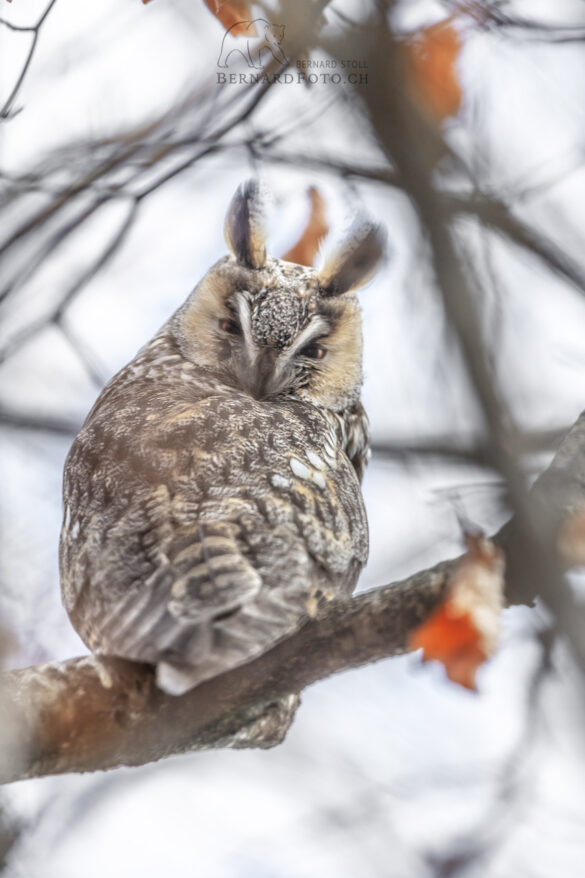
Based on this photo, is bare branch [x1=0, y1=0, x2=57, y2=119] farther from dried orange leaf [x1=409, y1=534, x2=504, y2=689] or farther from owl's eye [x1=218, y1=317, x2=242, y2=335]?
dried orange leaf [x1=409, y1=534, x2=504, y2=689]

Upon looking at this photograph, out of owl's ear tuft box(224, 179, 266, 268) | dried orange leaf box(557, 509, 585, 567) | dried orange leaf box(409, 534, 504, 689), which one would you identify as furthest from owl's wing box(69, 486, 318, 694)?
owl's ear tuft box(224, 179, 266, 268)

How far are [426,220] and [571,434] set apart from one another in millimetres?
532

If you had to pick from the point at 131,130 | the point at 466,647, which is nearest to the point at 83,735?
the point at 466,647

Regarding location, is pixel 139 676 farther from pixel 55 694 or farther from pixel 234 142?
pixel 234 142

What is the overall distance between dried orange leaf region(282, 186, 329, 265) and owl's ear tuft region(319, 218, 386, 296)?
14 centimetres

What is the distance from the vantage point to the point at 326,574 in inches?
69.1

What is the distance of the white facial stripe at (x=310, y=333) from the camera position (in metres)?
2.40

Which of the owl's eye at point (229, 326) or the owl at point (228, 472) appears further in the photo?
the owl's eye at point (229, 326)

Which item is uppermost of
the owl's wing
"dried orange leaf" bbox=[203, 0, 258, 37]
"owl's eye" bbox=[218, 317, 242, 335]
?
"dried orange leaf" bbox=[203, 0, 258, 37]

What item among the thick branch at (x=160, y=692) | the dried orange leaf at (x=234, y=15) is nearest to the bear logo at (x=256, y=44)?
the dried orange leaf at (x=234, y=15)

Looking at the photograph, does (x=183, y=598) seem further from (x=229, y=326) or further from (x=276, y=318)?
(x=229, y=326)

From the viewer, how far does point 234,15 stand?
84.7 inches

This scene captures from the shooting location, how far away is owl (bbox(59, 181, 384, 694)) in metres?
1.53

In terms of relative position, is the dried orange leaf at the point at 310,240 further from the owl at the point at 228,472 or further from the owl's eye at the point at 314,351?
the owl's eye at the point at 314,351
